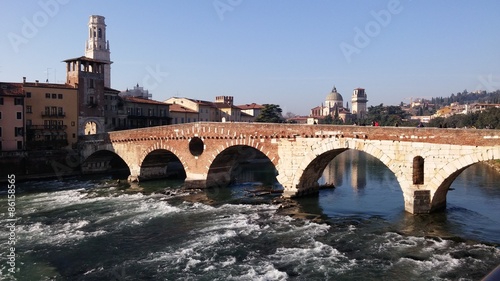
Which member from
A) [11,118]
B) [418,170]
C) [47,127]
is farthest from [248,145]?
[11,118]

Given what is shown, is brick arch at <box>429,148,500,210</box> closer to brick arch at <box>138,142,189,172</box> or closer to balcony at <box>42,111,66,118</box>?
brick arch at <box>138,142,189,172</box>

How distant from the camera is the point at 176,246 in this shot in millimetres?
19469

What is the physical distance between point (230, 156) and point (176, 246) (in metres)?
15.6

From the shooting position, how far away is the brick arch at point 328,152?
81.5ft

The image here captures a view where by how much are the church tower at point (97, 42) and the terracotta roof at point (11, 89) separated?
46.5 m

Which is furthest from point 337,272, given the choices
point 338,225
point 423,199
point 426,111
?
point 426,111

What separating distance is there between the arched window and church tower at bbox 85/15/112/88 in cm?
7608

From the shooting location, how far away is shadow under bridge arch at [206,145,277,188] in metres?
33.9

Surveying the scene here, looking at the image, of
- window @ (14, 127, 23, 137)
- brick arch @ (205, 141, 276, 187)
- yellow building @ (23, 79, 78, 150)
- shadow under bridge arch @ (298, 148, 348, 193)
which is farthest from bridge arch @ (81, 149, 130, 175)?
shadow under bridge arch @ (298, 148, 348, 193)

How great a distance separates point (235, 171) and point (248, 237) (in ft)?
84.7

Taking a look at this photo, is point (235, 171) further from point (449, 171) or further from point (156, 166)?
point (449, 171)

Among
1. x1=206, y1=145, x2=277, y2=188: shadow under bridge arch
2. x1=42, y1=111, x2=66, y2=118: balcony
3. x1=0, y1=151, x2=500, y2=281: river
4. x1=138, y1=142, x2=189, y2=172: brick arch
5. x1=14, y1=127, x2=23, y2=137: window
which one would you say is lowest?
x1=0, y1=151, x2=500, y2=281: river

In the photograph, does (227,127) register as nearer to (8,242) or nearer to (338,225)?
(338,225)

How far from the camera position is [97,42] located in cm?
8750
